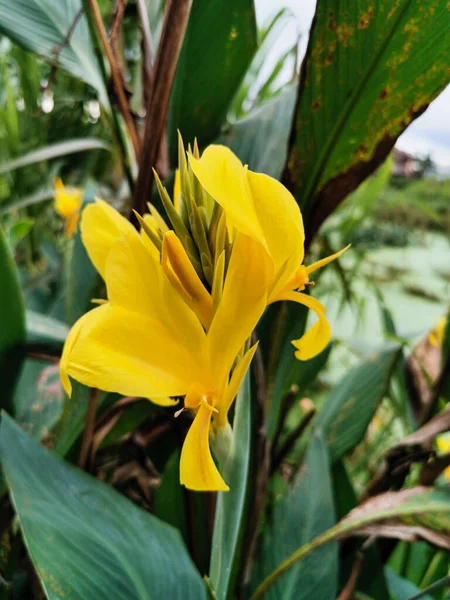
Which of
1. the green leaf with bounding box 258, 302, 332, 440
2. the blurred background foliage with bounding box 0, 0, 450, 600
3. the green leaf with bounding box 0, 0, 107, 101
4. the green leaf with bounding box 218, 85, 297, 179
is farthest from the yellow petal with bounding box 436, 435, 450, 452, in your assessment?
the green leaf with bounding box 0, 0, 107, 101

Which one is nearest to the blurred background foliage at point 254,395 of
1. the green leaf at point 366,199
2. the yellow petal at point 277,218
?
the yellow petal at point 277,218

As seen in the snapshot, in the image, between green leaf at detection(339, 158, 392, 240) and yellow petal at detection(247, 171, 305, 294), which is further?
green leaf at detection(339, 158, 392, 240)

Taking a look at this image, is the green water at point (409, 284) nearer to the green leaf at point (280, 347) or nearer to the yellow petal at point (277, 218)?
the green leaf at point (280, 347)

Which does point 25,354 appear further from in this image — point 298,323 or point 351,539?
point 351,539

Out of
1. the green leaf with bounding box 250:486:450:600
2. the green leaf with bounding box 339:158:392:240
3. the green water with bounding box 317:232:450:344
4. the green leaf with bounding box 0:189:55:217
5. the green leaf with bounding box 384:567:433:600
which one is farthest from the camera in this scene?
the green water with bounding box 317:232:450:344

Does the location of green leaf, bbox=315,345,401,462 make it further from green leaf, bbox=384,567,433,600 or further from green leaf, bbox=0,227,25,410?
green leaf, bbox=0,227,25,410

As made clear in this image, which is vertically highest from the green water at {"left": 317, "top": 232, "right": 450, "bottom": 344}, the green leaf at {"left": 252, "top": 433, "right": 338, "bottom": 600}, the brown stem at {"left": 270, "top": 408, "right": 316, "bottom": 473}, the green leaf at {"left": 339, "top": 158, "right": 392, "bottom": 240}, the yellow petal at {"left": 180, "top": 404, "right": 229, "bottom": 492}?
the yellow petal at {"left": 180, "top": 404, "right": 229, "bottom": 492}

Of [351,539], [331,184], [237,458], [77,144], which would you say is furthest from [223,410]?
[77,144]
